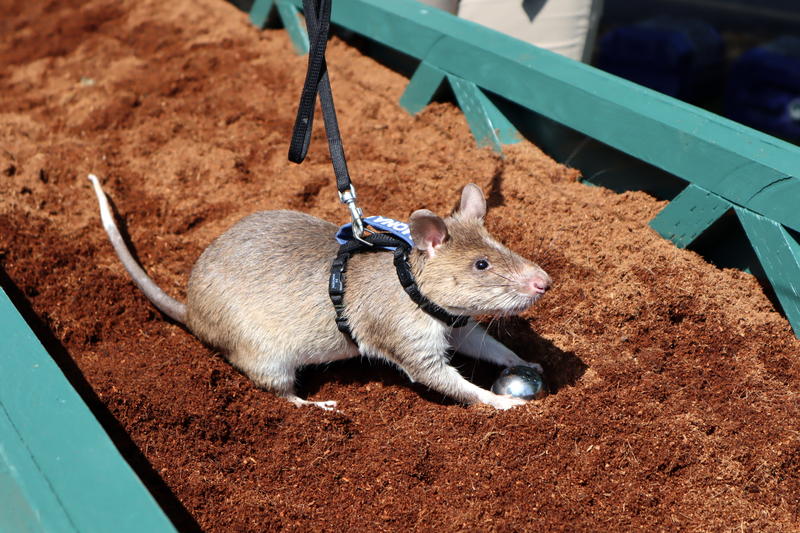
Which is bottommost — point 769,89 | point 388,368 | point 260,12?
point 388,368

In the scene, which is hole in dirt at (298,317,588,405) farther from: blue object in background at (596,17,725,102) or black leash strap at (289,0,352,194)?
blue object in background at (596,17,725,102)

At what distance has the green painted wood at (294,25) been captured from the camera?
5.71m

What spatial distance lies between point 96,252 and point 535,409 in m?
2.62

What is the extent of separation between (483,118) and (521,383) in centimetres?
186

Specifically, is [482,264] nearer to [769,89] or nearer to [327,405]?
[327,405]

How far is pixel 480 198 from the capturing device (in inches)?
131

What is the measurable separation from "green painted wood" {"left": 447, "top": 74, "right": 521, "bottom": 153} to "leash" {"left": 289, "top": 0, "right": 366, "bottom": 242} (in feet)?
4.78

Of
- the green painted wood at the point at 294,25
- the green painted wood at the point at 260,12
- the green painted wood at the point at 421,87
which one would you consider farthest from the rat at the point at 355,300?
the green painted wood at the point at 260,12

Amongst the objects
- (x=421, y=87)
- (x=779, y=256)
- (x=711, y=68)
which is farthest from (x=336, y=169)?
(x=711, y=68)

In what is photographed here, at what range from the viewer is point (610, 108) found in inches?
149

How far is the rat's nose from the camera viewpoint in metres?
3.04

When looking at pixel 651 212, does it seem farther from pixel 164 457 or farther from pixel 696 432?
pixel 164 457

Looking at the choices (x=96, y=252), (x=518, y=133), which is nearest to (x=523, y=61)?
(x=518, y=133)

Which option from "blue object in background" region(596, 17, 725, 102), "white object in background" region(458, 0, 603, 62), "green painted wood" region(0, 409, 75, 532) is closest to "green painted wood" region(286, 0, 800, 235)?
"white object in background" region(458, 0, 603, 62)
